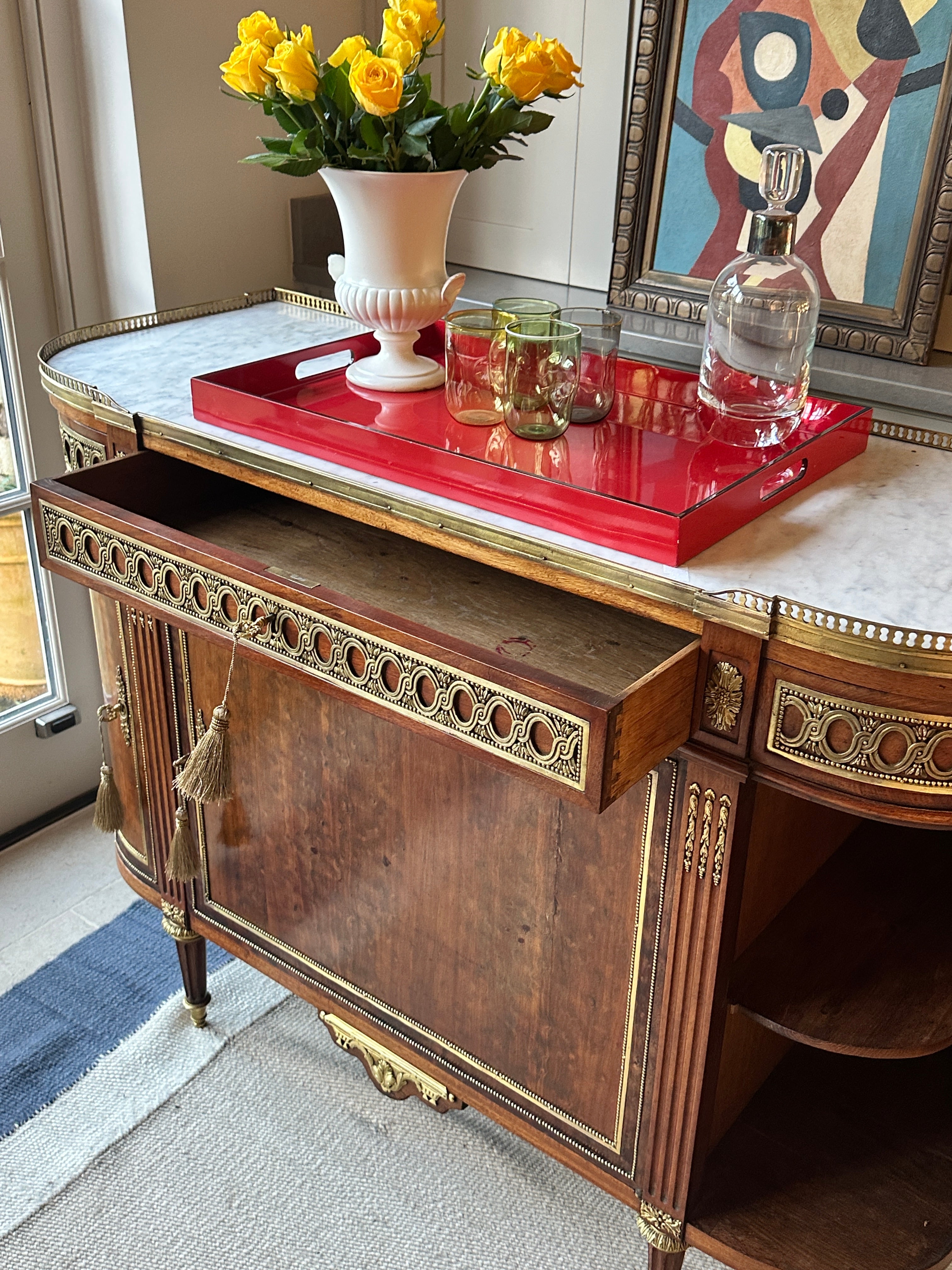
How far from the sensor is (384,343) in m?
1.24

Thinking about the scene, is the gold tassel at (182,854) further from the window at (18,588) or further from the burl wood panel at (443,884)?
the window at (18,588)

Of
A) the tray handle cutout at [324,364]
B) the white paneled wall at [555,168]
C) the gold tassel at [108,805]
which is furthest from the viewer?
the white paneled wall at [555,168]

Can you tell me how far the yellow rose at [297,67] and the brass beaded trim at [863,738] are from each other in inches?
26.9

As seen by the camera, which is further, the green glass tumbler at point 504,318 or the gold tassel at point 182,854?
the gold tassel at point 182,854

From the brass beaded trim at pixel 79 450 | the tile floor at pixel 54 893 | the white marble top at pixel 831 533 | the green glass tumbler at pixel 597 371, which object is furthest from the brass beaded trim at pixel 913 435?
the tile floor at pixel 54 893

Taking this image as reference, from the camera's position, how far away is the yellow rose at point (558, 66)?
1.08 meters

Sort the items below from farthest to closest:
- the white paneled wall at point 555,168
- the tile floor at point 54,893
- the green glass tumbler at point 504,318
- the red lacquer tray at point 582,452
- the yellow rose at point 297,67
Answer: the tile floor at point 54,893 < the white paneled wall at point 555,168 < the green glass tumbler at point 504,318 < the yellow rose at point 297,67 < the red lacquer tray at point 582,452

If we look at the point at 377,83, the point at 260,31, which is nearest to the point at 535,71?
the point at 377,83

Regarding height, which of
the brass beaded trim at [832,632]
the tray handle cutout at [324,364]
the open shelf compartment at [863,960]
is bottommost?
the open shelf compartment at [863,960]

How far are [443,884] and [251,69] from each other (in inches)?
31.4

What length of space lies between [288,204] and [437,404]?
78 cm

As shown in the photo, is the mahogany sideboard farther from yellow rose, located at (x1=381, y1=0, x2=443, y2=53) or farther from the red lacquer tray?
yellow rose, located at (x1=381, y1=0, x2=443, y2=53)

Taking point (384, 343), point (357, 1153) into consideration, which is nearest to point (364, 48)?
point (384, 343)

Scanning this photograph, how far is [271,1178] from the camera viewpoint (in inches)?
54.6
